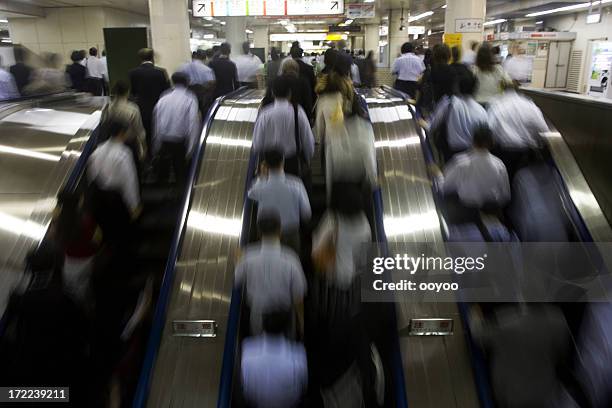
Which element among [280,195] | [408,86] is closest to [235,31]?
[408,86]

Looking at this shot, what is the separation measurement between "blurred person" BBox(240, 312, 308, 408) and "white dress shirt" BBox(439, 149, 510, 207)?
1.97 meters

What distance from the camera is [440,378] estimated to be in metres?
3.70

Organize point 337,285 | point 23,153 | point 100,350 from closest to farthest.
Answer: point 337,285, point 100,350, point 23,153

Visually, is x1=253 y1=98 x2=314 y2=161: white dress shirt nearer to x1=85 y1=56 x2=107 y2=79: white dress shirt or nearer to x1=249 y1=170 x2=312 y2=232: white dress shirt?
x1=249 y1=170 x2=312 y2=232: white dress shirt

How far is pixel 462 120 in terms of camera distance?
486 cm

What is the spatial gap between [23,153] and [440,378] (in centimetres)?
509

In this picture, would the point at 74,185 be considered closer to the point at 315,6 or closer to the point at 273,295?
the point at 273,295

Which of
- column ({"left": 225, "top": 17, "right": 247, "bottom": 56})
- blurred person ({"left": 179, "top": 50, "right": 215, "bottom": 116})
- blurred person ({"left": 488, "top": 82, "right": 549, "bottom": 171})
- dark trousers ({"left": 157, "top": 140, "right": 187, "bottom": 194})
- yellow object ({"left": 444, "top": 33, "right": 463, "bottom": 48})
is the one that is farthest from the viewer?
column ({"left": 225, "top": 17, "right": 247, "bottom": 56})

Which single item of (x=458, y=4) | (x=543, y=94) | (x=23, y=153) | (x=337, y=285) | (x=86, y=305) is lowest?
(x=86, y=305)

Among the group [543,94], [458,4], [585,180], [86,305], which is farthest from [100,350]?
[458,4]

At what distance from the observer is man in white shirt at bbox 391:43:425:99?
8789 mm

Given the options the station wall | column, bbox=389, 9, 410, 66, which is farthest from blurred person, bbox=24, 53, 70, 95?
column, bbox=389, 9, 410, 66

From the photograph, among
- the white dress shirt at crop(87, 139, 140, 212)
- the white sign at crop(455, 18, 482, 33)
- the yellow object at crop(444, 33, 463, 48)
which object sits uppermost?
the white sign at crop(455, 18, 482, 33)

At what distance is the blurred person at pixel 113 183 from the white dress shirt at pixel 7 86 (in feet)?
15.4
